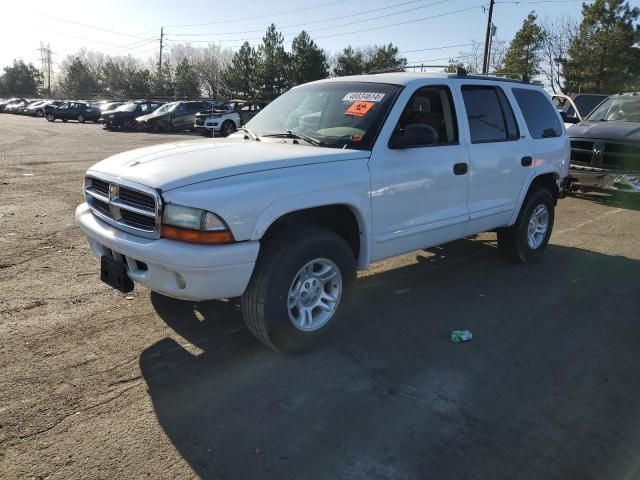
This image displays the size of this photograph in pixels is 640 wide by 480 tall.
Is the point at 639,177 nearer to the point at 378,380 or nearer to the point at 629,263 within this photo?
the point at 629,263

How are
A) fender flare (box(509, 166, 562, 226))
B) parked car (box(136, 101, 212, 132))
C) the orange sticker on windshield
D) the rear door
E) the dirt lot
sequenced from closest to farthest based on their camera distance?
the dirt lot < the orange sticker on windshield < the rear door < fender flare (box(509, 166, 562, 226)) < parked car (box(136, 101, 212, 132))

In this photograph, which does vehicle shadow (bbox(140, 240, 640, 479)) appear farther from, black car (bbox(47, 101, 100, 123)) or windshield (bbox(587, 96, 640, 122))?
black car (bbox(47, 101, 100, 123))

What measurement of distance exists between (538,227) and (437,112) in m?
2.33

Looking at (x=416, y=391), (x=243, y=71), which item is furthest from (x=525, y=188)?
(x=243, y=71)

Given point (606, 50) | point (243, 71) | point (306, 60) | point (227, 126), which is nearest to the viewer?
point (227, 126)

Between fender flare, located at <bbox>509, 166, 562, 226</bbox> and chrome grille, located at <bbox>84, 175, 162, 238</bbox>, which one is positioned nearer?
chrome grille, located at <bbox>84, 175, 162, 238</bbox>

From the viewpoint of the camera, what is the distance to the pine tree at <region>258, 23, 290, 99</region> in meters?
53.0

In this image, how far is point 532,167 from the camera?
17.8ft

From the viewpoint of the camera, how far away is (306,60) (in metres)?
50.8

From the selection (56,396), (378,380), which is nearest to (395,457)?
(378,380)

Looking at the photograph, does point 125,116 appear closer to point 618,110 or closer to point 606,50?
point 618,110

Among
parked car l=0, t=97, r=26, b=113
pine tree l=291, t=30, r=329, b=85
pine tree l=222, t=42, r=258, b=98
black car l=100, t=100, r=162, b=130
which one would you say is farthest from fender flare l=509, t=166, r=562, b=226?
parked car l=0, t=97, r=26, b=113

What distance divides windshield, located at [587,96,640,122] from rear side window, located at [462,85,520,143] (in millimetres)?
6262

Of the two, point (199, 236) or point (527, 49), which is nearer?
point (199, 236)
